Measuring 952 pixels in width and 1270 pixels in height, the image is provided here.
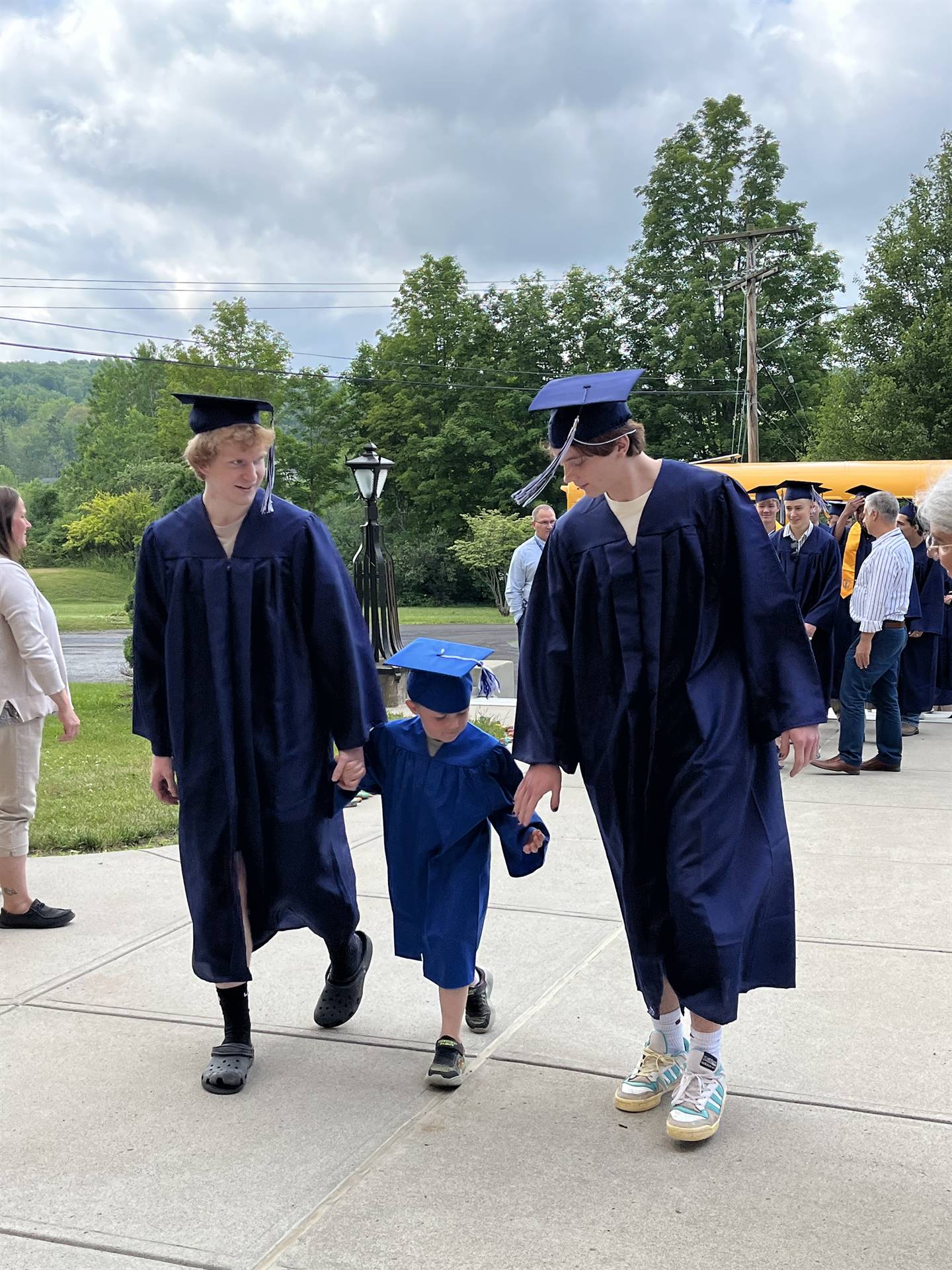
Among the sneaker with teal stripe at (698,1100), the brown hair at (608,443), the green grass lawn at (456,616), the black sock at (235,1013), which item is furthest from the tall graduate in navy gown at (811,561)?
the green grass lawn at (456,616)

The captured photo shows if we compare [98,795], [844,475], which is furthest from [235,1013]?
[844,475]

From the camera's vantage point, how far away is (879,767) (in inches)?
325

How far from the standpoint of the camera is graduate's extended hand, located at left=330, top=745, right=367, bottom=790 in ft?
11.2

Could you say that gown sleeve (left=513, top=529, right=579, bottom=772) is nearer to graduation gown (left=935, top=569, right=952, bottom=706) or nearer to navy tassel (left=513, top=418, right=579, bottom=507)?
navy tassel (left=513, top=418, right=579, bottom=507)

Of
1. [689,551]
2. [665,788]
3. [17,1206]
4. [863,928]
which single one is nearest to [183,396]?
[689,551]

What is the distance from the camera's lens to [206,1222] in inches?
103

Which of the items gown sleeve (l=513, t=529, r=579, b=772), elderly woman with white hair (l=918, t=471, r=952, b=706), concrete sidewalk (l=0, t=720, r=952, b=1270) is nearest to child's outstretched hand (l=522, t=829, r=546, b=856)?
gown sleeve (l=513, t=529, r=579, b=772)

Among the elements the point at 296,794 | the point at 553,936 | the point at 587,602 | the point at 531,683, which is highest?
the point at 587,602

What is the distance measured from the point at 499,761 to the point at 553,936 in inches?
59.8

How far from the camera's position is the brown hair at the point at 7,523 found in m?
4.71

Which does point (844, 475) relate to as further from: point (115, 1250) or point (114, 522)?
point (114, 522)

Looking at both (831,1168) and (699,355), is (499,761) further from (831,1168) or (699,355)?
(699,355)

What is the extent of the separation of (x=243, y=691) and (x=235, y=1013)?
960 millimetres

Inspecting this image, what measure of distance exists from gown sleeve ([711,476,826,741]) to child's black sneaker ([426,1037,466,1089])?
49.3 inches
